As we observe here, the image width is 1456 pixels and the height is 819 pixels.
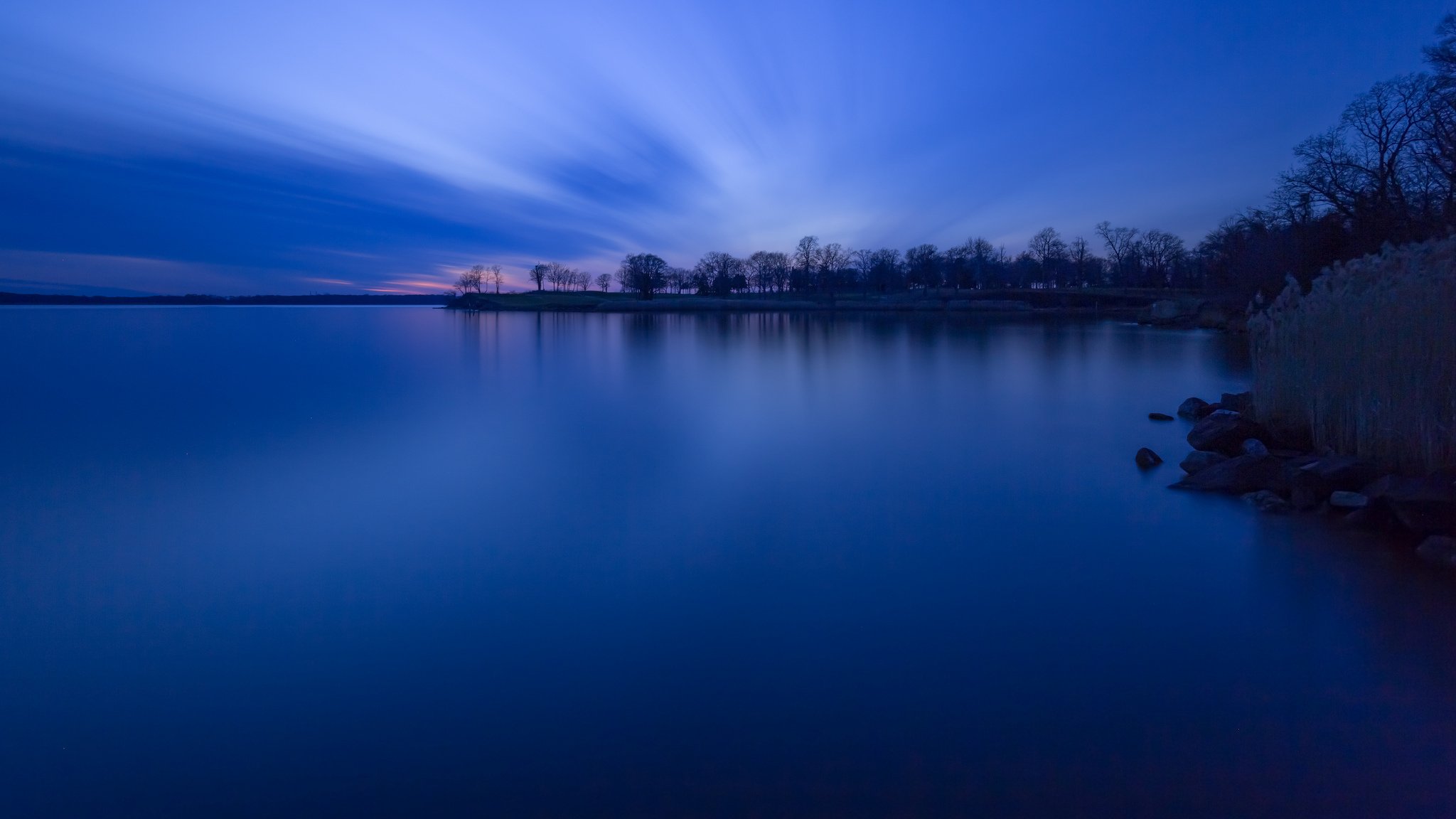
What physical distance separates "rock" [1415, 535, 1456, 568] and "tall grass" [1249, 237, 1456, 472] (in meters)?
1.72

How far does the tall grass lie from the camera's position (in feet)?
23.4

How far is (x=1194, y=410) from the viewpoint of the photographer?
13195 mm

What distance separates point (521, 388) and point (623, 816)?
1601 cm

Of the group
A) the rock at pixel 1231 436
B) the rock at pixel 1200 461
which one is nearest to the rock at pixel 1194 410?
the rock at pixel 1231 436

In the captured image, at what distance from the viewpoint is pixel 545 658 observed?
4.45m

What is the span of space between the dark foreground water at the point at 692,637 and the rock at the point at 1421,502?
1.59 feet

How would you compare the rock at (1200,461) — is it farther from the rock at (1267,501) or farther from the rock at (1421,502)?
the rock at (1421,502)

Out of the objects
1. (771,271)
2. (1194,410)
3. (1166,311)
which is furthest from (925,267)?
(1194,410)

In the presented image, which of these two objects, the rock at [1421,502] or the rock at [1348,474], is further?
the rock at [1348,474]

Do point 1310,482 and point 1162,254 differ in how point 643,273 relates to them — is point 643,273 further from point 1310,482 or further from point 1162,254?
point 1310,482

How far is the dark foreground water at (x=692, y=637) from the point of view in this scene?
131 inches

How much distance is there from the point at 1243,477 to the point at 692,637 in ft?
22.1

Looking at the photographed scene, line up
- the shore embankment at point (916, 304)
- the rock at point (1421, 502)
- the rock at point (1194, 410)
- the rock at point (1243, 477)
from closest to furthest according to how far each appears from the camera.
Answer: the rock at point (1421, 502) → the rock at point (1243, 477) → the rock at point (1194, 410) → the shore embankment at point (916, 304)

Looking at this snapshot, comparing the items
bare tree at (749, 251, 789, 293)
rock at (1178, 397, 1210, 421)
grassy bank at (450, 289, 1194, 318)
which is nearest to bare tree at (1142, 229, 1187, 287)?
grassy bank at (450, 289, 1194, 318)
